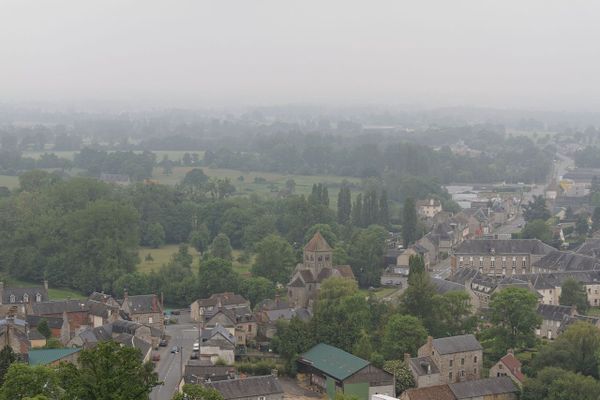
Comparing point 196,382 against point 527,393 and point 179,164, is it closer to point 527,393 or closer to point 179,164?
point 527,393

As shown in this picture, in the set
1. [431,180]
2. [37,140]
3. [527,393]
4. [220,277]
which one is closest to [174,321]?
[220,277]

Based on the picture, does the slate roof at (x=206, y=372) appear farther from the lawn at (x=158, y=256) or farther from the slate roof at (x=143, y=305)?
the lawn at (x=158, y=256)

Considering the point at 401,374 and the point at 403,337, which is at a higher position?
the point at 403,337

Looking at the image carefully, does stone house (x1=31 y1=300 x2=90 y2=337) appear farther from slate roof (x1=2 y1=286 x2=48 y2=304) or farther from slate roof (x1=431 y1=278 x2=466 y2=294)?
slate roof (x1=431 y1=278 x2=466 y2=294)

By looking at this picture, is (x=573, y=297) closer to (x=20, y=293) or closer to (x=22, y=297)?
(x=22, y=297)

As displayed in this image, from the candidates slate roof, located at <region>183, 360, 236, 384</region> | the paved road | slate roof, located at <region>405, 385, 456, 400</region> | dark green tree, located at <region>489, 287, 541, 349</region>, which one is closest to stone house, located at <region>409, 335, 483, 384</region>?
slate roof, located at <region>405, 385, 456, 400</region>

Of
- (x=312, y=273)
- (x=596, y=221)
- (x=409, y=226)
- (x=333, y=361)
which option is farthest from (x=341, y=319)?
(x=596, y=221)
